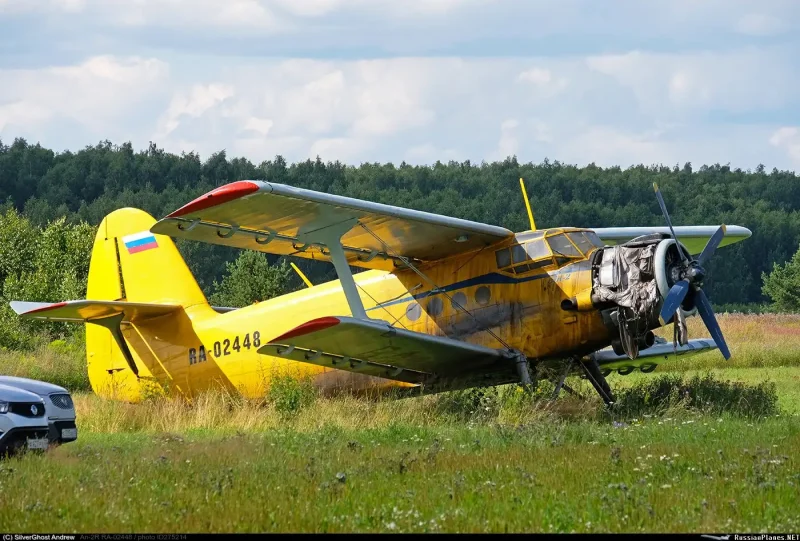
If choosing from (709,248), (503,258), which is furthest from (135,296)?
(709,248)

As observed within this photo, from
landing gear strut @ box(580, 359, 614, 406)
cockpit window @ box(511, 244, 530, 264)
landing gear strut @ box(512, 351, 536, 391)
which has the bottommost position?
landing gear strut @ box(580, 359, 614, 406)

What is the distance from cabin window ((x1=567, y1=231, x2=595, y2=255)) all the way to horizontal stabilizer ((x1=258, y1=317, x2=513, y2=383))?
1757mm

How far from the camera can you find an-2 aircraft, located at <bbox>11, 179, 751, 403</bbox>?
45.0 ft

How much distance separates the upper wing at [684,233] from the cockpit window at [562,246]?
292 centimetres

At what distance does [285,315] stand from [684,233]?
706 cm

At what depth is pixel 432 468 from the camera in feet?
31.1

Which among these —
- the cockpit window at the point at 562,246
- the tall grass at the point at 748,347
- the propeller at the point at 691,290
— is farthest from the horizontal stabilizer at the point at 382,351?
the tall grass at the point at 748,347

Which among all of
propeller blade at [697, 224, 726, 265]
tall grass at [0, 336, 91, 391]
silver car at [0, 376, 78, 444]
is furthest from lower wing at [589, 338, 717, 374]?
tall grass at [0, 336, 91, 391]

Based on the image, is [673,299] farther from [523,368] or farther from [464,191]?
[464,191]

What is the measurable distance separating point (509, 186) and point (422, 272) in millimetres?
102726

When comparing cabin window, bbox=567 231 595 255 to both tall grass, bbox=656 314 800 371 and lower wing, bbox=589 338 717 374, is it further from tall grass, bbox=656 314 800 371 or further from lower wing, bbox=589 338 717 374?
tall grass, bbox=656 314 800 371

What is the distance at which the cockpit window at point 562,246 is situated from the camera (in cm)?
1454

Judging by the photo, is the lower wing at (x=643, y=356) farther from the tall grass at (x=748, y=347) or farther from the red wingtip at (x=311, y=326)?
the red wingtip at (x=311, y=326)

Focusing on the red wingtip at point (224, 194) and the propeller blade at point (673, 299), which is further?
the propeller blade at point (673, 299)
